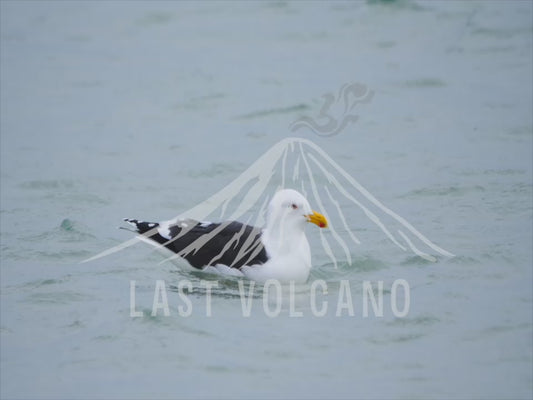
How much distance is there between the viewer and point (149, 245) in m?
12.5

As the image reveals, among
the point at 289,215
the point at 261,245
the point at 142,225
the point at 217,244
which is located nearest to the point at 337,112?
the point at 142,225

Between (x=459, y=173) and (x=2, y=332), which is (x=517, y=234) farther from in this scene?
(x=2, y=332)

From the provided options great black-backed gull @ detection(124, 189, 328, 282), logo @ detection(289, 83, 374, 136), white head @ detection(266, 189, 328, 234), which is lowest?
great black-backed gull @ detection(124, 189, 328, 282)

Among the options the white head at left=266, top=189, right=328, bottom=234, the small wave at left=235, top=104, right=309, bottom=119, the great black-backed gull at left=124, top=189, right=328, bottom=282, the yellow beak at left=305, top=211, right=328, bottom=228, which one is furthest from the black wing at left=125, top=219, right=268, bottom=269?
the small wave at left=235, top=104, right=309, bottom=119

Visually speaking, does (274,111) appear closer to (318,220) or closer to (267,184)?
(267,184)

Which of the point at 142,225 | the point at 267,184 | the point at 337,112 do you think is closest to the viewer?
Result: the point at 142,225

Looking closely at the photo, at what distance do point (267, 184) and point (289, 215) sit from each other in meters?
2.86

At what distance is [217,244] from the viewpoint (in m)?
11.9

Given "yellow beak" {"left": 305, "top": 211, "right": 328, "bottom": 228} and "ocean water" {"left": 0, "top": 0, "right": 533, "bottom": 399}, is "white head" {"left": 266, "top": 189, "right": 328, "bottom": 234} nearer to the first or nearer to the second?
"yellow beak" {"left": 305, "top": 211, "right": 328, "bottom": 228}

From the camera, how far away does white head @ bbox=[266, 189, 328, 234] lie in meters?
11.9

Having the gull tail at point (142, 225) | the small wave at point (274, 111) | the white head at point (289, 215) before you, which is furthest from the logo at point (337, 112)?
the white head at point (289, 215)

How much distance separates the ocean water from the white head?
58 cm

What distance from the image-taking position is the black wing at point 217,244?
11797 mm

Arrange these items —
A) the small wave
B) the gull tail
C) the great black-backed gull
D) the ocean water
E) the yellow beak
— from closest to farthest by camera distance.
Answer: the ocean water < the great black-backed gull < the yellow beak < the gull tail < the small wave
